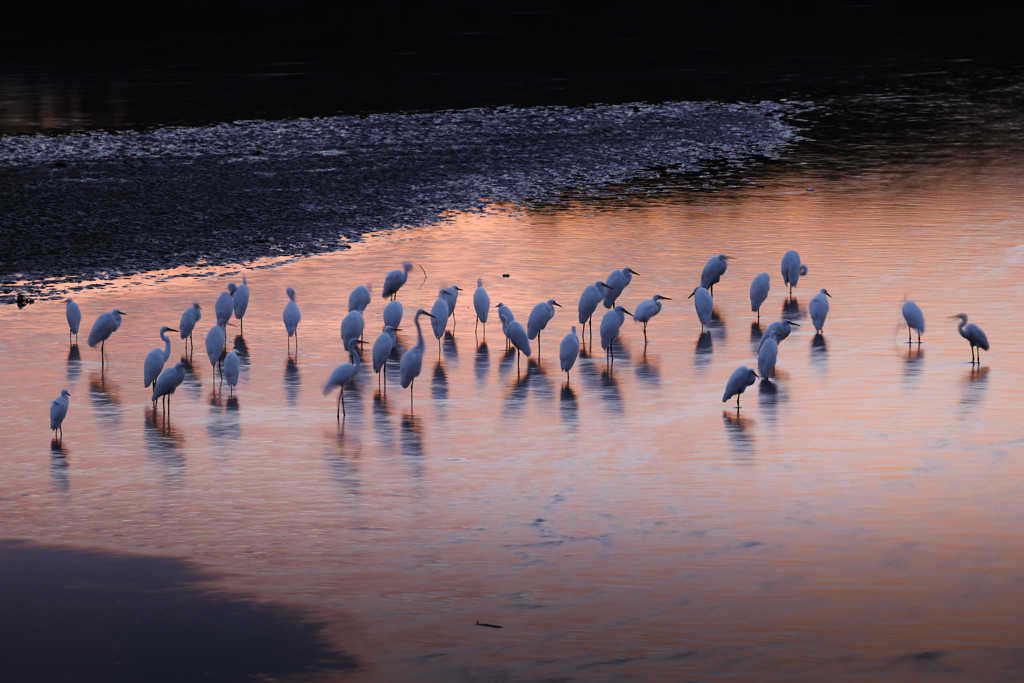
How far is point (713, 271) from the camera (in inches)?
538

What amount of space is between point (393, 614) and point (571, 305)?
7.12 metres

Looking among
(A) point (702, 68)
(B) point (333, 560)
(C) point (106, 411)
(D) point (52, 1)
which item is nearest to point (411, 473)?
(B) point (333, 560)

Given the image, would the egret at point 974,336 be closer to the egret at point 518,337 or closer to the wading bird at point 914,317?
the wading bird at point 914,317

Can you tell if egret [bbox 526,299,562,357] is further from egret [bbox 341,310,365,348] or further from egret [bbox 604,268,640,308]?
egret [bbox 341,310,365,348]

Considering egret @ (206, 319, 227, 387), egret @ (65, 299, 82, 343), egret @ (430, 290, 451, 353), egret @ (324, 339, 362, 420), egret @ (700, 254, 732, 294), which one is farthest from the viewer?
egret @ (700, 254, 732, 294)

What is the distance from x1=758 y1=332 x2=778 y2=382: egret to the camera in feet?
35.3

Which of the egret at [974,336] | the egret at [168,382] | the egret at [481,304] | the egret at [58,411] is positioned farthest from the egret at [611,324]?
the egret at [58,411]

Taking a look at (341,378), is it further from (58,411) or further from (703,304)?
(703,304)

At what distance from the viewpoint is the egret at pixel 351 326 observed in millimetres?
11656

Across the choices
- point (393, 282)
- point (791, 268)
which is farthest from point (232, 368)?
point (791, 268)

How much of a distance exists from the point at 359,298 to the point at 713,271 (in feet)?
12.8

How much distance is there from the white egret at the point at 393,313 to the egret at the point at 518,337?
152cm

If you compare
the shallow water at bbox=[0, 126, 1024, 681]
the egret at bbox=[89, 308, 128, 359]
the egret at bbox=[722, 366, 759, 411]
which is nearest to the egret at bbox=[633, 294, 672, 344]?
the shallow water at bbox=[0, 126, 1024, 681]

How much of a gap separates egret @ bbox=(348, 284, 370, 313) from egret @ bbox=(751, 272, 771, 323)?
159 inches
